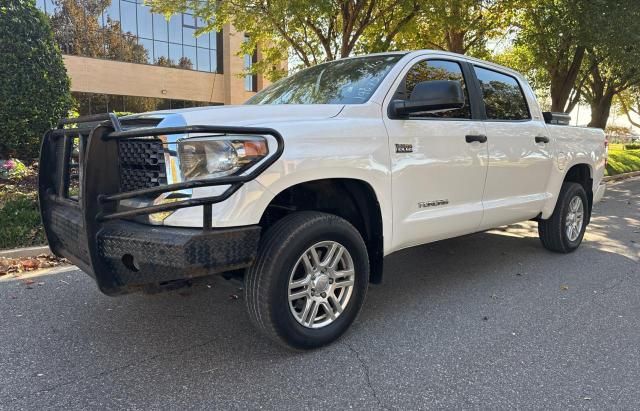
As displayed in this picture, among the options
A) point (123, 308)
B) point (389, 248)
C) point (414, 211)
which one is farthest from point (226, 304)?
point (414, 211)

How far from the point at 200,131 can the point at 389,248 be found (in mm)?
1660

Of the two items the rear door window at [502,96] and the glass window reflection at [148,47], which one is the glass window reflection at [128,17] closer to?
the glass window reflection at [148,47]

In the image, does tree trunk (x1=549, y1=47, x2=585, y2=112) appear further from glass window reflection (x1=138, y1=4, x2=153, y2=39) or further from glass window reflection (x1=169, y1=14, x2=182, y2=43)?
glass window reflection (x1=138, y1=4, x2=153, y2=39)

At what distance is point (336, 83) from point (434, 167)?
1001 mm

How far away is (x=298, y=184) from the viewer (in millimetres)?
2998

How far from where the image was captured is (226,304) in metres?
4.02

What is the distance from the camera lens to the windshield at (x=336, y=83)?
3633 millimetres

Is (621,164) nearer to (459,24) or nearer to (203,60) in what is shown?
(459,24)

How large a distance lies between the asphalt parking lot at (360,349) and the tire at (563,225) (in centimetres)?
72

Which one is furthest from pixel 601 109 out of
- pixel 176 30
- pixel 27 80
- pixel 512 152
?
pixel 27 80

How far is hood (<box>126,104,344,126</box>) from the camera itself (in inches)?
111

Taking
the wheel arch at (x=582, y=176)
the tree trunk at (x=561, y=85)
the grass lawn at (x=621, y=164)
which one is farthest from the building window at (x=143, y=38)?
the wheel arch at (x=582, y=176)

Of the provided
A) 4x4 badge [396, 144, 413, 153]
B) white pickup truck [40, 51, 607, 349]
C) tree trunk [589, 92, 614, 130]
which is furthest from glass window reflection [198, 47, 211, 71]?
4x4 badge [396, 144, 413, 153]

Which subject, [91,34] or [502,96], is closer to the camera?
[502,96]
